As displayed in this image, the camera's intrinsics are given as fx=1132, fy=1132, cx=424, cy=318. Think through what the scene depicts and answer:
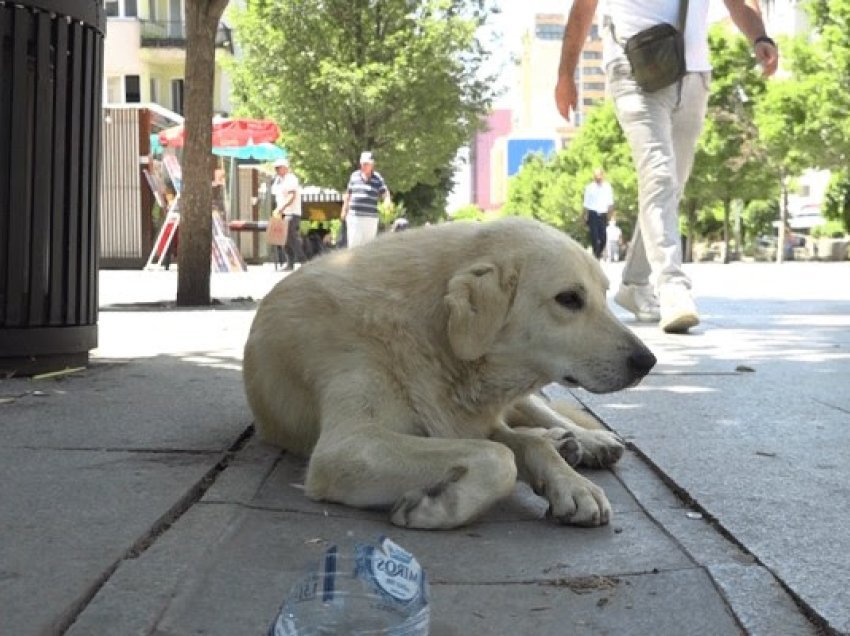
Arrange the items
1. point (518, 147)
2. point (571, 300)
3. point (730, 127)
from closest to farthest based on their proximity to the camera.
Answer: point (571, 300) → point (730, 127) → point (518, 147)

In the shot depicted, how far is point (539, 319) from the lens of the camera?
3.21m

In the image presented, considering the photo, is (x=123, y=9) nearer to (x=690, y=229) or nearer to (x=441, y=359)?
(x=690, y=229)

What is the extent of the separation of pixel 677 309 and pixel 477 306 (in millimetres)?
4457

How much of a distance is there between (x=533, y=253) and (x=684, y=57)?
15.0 ft

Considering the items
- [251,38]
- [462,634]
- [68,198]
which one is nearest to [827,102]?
[251,38]

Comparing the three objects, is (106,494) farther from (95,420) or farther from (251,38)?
(251,38)

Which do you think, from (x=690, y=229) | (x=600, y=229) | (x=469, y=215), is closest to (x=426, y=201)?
(x=690, y=229)

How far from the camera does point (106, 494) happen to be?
10.0 ft

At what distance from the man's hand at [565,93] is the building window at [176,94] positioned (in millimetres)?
36528

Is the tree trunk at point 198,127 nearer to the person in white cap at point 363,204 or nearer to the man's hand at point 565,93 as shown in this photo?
the man's hand at point 565,93

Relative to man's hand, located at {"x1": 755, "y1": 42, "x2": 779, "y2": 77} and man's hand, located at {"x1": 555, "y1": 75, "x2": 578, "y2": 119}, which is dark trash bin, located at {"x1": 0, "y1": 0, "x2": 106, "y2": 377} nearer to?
man's hand, located at {"x1": 555, "y1": 75, "x2": 578, "y2": 119}

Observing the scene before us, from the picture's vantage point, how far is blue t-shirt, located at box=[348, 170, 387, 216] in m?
17.0

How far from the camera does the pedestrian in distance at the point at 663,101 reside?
7.34m

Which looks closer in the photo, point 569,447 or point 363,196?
point 569,447
